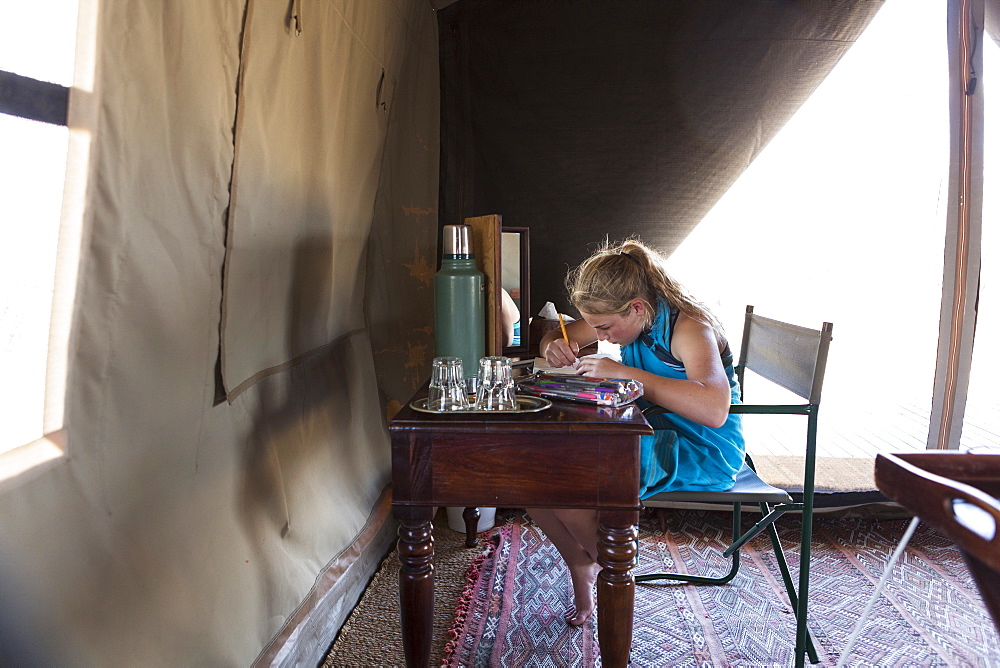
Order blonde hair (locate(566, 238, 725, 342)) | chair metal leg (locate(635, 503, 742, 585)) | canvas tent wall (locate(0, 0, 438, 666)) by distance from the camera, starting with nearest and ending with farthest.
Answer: canvas tent wall (locate(0, 0, 438, 666)) < blonde hair (locate(566, 238, 725, 342)) < chair metal leg (locate(635, 503, 742, 585))

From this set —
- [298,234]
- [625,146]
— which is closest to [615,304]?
[298,234]

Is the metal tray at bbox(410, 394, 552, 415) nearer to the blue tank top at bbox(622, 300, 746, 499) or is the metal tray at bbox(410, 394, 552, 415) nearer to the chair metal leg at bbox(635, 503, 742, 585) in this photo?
the blue tank top at bbox(622, 300, 746, 499)

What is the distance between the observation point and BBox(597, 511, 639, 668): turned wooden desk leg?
1301mm

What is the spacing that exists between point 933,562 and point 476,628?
163cm

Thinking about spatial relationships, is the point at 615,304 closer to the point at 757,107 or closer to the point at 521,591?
the point at 521,591

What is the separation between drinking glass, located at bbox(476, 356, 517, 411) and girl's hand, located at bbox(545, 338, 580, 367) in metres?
0.51

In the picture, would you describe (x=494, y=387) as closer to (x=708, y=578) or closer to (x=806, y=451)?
(x=806, y=451)

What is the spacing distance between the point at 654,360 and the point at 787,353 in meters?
0.38

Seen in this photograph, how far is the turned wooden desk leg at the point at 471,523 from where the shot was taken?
239 centimetres

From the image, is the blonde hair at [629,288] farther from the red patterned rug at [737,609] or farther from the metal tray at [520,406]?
the red patterned rug at [737,609]

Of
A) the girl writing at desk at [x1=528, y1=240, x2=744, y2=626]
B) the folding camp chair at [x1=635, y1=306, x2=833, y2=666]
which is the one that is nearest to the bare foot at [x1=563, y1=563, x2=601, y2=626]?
the girl writing at desk at [x1=528, y1=240, x2=744, y2=626]

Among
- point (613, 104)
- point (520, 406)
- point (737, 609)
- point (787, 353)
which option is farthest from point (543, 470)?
point (613, 104)

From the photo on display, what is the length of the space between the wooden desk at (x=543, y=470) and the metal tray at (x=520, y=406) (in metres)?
0.02

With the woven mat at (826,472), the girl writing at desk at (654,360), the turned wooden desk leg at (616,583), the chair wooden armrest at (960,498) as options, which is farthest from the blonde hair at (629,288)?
the woven mat at (826,472)
